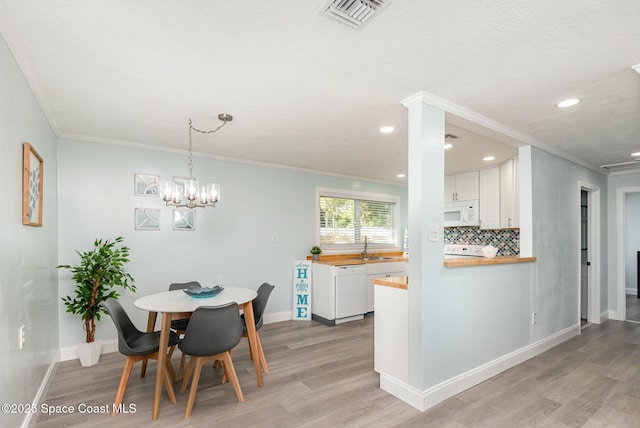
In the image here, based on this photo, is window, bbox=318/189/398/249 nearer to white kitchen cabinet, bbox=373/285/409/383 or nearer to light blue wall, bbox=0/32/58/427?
white kitchen cabinet, bbox=373/285/409/383

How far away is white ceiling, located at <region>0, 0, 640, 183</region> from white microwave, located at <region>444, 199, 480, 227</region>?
1.81 metres

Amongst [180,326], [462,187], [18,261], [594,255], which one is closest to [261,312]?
[180,326]

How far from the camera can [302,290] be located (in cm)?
499

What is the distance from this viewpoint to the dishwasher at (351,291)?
477cm

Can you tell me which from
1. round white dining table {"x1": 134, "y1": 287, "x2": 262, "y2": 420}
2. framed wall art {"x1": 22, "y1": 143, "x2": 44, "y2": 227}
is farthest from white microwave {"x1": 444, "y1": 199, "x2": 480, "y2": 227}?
framed wall art {"x1": 22, "y1": 143, "x2": 44, "y2": 227}

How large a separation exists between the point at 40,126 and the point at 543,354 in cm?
520

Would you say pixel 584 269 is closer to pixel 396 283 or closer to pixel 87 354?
pixel 396 283

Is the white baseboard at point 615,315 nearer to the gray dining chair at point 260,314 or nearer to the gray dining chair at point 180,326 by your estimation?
the gray dining chair at point 260,314

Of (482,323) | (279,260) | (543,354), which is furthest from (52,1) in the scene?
(543,354)

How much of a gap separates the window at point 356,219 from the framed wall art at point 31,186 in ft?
11.7

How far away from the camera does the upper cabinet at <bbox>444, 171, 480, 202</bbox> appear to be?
517 centimetres

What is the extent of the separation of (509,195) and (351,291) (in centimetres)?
259

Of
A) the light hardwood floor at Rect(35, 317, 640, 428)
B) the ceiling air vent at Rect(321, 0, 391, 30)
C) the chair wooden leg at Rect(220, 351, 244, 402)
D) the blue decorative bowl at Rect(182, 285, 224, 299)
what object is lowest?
the light hardwood floor at Rect(35, 317, 640, 428)

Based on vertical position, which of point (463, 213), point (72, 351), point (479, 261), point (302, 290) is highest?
point (463, 213)
